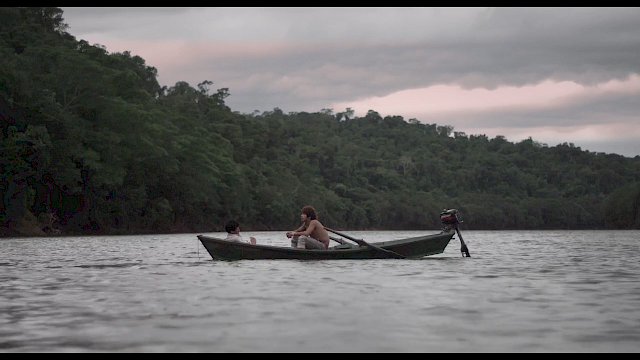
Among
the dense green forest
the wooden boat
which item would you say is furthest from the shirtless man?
the dense green forest

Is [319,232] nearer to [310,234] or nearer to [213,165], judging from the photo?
[310,234]

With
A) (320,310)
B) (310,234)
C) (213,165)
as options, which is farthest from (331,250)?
(213,165)

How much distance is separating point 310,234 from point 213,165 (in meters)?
61.9

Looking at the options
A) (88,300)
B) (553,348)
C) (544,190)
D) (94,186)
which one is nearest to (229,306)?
(88,300)

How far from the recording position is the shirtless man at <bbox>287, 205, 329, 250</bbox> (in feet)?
71.9

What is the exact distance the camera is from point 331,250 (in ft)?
69.9

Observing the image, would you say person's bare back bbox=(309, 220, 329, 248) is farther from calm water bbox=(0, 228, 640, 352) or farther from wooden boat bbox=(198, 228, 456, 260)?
calm water bbox=(0, 228, 640, 352)

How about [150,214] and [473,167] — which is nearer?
[150,214]

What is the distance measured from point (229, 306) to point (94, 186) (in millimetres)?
52628

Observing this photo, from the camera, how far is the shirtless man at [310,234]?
71.9 feet

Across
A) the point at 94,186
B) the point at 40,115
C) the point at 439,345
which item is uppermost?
the point at 40,115

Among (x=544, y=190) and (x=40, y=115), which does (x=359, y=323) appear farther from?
(x=544, y=190)

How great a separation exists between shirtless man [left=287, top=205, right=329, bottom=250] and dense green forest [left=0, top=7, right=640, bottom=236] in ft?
106

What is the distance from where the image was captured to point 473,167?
16412 cm
